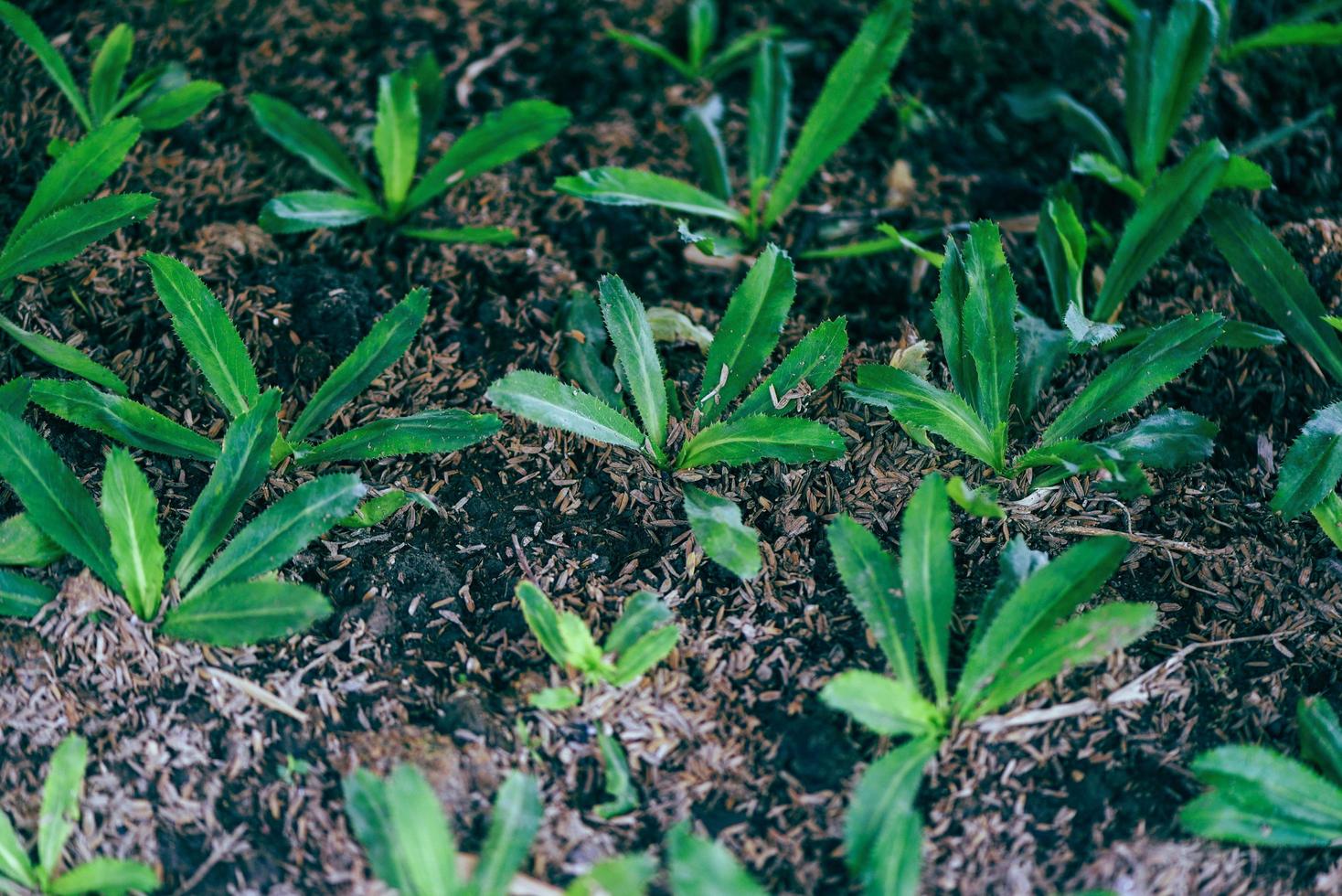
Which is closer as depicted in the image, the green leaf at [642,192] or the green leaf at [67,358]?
the green leaf at [67,358]

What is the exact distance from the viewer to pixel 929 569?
5.59 feet

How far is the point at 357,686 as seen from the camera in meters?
1.75

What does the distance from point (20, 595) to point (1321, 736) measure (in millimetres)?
1904

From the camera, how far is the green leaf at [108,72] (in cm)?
228

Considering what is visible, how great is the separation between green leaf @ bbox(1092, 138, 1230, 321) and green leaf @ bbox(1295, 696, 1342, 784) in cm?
77

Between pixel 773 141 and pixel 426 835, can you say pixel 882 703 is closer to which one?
pixel 426 835

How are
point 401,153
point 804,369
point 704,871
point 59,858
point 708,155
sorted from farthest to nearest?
point 708,155
point 401,153
point 804,369
point 59,858
point 704,871

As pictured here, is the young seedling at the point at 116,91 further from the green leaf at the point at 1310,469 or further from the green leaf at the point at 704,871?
the green leaf at the point at 1310,469

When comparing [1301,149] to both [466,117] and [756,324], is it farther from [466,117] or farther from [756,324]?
[466,117]

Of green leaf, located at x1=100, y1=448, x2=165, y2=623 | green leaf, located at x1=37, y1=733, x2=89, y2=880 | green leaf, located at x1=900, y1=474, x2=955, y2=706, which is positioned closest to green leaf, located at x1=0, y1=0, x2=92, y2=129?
green leaf, located at x1=100, y1=448, x2=165, y2=623

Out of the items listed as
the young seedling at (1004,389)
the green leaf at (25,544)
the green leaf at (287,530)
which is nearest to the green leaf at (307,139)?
the green leaf at (287,530)

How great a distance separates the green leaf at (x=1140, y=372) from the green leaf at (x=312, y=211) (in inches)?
50.9

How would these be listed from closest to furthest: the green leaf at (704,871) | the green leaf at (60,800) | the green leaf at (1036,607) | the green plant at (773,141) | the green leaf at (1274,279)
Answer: the green leaf at (704,871)
the green leaf at (60,800)
the green leaf at (1036,607)
the green leaf at (1274,279)
the green plant at (773,141)

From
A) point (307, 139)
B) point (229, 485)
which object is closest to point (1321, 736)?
point (229, 485)
